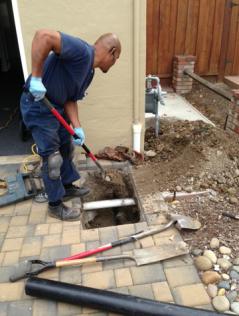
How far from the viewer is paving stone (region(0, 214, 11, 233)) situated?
9.47ft

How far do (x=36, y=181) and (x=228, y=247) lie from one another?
1.95 metres

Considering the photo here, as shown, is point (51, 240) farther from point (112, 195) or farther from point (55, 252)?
point (112, 195)

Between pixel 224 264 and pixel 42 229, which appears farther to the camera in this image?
pixel 42 229

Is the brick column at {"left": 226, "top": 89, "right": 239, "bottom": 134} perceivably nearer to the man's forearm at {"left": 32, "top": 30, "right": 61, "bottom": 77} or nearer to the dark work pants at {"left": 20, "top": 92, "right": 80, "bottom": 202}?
the dark work pants at {"left": 20, "top": 92, "right": 80, "bottom": 202}

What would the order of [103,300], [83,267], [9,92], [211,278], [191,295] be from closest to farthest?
[103,300] < [191,295] < [211,278] < [83,267] < [9,92]

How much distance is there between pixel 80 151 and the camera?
399 cm

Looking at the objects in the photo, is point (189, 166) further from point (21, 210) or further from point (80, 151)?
point (21, 210)

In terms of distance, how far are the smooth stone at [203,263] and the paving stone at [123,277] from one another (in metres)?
0.53

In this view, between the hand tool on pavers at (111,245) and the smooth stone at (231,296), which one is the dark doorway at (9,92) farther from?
the smooth stone at (231,296)

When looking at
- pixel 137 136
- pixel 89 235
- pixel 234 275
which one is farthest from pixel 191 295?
pixel 137 136

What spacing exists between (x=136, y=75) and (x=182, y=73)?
2973 millimetres

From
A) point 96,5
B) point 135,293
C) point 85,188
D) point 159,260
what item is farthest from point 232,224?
point 96,5

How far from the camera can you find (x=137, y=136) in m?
3.98

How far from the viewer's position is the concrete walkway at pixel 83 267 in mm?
2207
